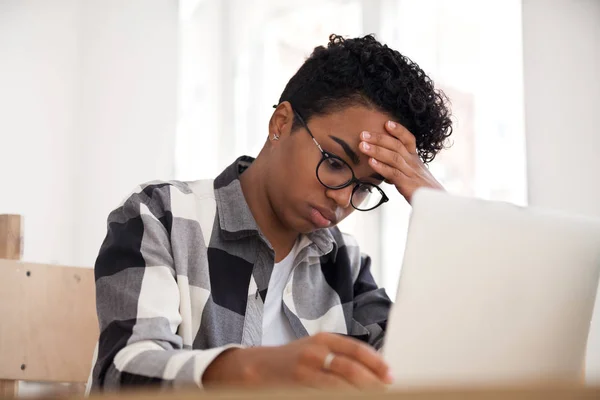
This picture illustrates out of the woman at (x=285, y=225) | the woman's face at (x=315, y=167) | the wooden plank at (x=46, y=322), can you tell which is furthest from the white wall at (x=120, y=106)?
the woman's face at (x=315, y=167)

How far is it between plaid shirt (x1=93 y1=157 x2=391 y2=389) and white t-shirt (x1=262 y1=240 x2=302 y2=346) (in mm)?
14

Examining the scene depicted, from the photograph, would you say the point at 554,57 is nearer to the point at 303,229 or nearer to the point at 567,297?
the point at 303,229

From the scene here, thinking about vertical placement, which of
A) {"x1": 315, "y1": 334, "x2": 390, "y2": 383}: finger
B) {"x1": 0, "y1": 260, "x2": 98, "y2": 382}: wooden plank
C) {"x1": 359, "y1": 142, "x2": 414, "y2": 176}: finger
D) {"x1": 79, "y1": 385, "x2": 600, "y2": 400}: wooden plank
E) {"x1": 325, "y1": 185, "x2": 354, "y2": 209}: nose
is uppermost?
{"x1": 359, "y1": 142, "x2": 414, "y2": 176}: finger

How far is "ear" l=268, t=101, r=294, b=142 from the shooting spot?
135 cm

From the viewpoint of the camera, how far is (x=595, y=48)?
8.01 ft

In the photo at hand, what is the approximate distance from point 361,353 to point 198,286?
1.80 ft

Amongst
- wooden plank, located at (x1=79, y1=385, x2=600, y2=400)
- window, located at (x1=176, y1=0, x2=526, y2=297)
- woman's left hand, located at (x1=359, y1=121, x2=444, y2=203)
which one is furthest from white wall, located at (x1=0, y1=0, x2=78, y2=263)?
wooden plank, located at (x1=79, y1=385, x2=600, y2=400)

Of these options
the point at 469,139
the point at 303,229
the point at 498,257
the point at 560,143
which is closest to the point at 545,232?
the point at 498,257

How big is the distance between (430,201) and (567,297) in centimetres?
22

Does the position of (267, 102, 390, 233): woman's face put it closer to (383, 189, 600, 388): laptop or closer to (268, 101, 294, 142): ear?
(268, 101, 294, 142): ear

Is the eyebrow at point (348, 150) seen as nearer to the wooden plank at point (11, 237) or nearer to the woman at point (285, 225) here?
the woman at point (285, 225)

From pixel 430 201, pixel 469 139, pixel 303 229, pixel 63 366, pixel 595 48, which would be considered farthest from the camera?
pixel 469 139

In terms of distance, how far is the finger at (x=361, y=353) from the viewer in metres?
0.70

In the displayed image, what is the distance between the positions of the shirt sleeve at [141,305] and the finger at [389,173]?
0.34m
